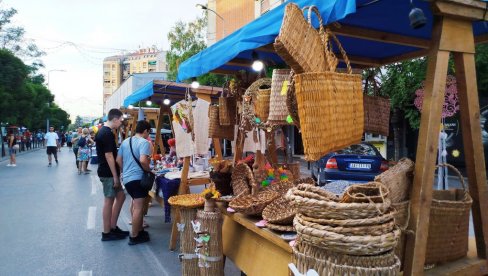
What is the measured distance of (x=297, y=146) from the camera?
69.2 feet

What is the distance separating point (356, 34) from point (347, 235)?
1.86 m

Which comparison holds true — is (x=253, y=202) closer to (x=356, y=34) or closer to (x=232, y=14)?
(x=356, y=34)

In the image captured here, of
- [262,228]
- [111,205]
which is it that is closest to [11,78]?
[111,205]

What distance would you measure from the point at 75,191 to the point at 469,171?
9.99m

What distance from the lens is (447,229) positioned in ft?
7.28

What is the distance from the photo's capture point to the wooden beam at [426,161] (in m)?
1.92

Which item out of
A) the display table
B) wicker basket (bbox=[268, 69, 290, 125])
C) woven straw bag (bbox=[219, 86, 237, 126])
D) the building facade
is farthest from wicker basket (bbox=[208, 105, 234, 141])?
the building facade

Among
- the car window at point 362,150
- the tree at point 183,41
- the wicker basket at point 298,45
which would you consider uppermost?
the tree at point 183,41

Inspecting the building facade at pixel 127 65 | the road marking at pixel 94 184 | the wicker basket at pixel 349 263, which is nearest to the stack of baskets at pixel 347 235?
the wicker basket at pixel 349 263

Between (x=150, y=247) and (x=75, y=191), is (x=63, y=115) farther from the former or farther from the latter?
(x=150, y=247)

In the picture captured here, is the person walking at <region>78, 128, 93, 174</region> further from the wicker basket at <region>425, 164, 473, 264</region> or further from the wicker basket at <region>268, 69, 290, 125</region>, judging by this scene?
the wicker basket at <region>425, 164, 473, 264</region>

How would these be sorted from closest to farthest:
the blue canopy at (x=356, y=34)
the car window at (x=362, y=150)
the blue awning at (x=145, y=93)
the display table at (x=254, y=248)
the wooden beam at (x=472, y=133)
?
1. the wooden beam at (x=472, y=133)
2. the blue canopy at (x=356, y=34)
3. the display table at (x=254, y=248)
4. the blue awning at (x=145, y=93)
5. the car window at (x=362, y=150)

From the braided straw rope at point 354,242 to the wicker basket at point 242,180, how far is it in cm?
194

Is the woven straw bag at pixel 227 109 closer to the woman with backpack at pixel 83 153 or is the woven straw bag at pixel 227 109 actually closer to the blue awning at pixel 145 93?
the blue awning at pixel 145 93
